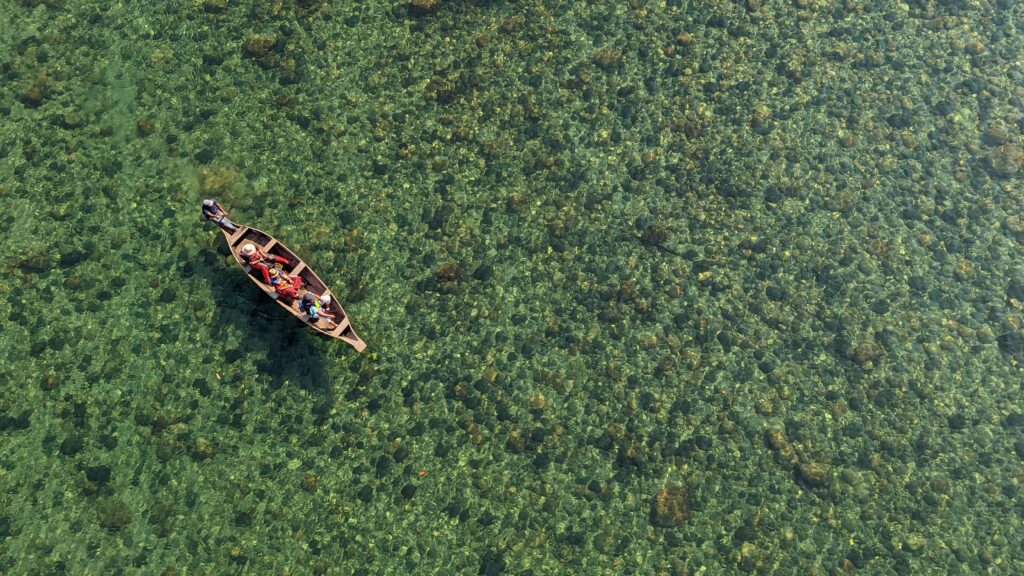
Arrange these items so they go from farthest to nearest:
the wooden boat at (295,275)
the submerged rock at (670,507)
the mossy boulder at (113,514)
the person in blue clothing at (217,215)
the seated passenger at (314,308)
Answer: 1. the person in blue clothing at (217,215)
2. the wooden boat at (295,275)
3. the seated passenger at (314,308)
4. the submerged rock at (670,507)
5. the mossy boulder at (113,514)

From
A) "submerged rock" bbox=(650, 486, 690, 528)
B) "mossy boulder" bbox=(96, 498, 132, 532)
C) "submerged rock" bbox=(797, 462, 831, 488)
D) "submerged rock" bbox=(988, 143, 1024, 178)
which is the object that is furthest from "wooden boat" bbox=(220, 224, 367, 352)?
"submerged rock" bbox=(988, 143, 1024, 178)

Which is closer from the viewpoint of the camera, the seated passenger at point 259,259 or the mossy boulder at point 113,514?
the mossy boulder at point 113,514

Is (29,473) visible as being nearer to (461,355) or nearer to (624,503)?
(461,355)

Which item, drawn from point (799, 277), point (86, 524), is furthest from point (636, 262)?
point (86, 524)

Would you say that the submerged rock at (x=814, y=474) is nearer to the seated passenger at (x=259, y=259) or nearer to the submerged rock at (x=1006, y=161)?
the submerged rock at (x=1006, y=161)

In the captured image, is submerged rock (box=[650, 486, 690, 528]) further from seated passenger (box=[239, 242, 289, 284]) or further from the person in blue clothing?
the person in blue clothing

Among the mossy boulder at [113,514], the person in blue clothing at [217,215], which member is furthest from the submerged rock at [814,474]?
the mossy boulder at [113,514]

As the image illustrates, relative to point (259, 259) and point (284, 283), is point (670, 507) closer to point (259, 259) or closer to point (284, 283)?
point (284, 283)
